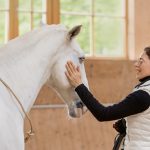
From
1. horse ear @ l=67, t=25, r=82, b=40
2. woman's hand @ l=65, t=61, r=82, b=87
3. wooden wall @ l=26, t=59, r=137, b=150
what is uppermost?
horse ear @ l=67, t=25, r=82, b=40

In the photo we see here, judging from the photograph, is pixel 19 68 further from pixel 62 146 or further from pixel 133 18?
pixel 133 18

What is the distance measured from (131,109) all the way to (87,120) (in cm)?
152

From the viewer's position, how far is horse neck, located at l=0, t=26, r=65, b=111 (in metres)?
1.52

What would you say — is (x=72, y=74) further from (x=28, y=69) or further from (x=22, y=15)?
(x=22, y=15)

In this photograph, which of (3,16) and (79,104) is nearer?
(79,104)

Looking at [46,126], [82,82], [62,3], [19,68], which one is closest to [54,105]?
[46,126]

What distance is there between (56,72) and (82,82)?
0.45 ft

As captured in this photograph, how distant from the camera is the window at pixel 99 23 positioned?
131 inches

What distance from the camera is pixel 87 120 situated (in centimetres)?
308

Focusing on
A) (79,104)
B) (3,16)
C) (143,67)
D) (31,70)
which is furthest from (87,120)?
(31,70)

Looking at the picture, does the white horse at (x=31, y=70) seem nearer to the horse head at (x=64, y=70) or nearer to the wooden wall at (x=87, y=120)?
the horse head at (x=64, y=70)

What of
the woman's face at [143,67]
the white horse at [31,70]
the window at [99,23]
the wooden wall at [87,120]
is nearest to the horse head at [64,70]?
the white horse at [31,70]

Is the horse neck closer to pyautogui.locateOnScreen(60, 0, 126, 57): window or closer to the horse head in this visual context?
the horse head

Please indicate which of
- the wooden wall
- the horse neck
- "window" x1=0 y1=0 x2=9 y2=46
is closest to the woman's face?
the horse neck
